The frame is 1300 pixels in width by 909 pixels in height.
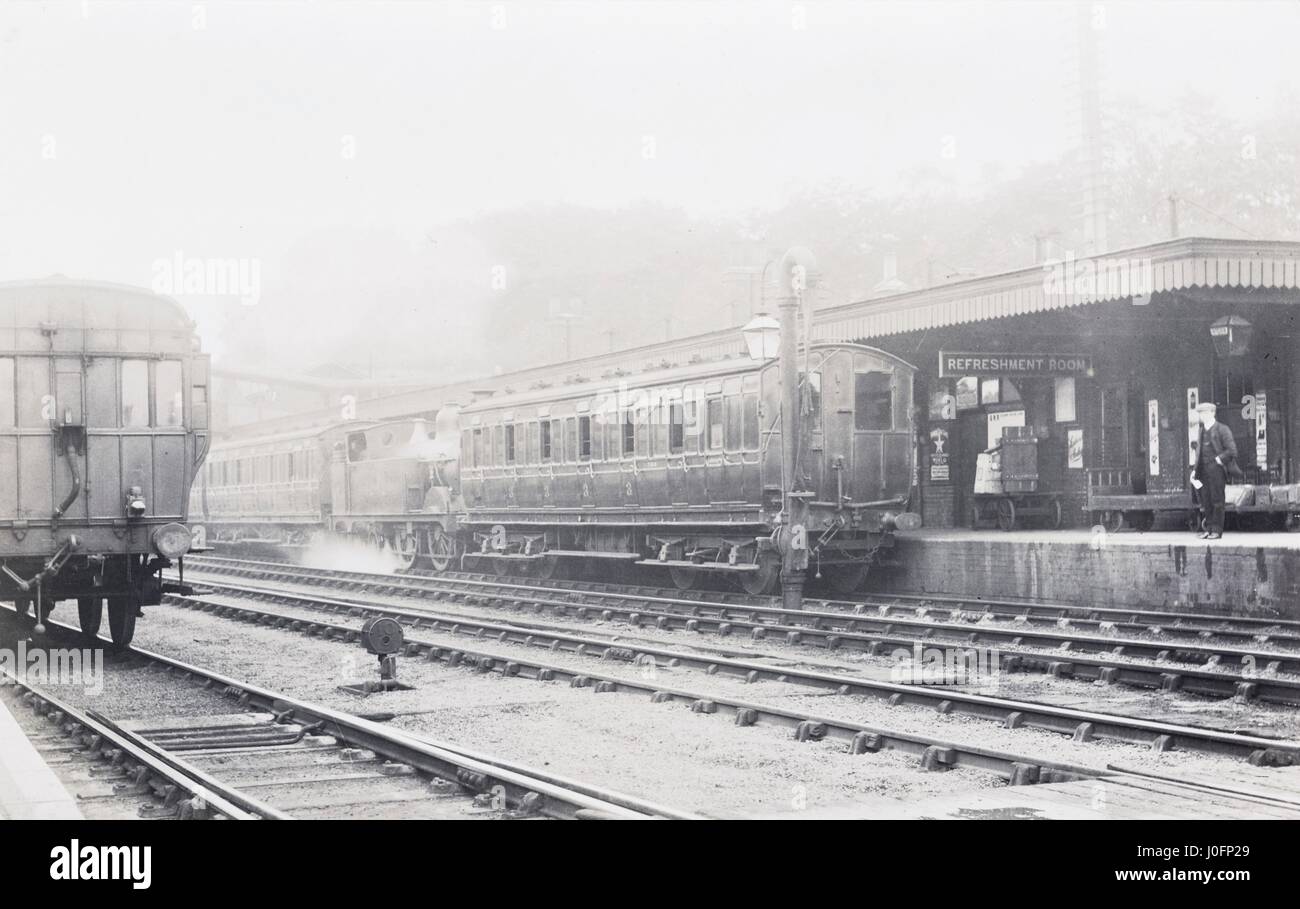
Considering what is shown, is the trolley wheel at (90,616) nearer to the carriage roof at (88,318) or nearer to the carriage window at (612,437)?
the carriage roof at (88,318)

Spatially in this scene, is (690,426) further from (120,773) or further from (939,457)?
(120,773)

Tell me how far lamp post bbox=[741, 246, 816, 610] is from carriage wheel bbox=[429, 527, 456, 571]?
1196cm

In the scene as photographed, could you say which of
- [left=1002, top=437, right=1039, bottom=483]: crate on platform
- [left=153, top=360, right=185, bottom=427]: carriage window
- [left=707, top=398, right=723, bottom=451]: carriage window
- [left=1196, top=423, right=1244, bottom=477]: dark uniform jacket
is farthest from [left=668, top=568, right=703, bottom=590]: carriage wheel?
[left=153, top=360, right=185, bottom=427]: carriage window

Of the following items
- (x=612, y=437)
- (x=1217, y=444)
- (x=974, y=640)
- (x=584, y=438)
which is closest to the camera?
(x=974, y=640)

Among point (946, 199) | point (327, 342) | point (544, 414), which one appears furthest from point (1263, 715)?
point (327, 342)

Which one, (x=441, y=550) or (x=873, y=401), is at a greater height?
(x=873, y=401)

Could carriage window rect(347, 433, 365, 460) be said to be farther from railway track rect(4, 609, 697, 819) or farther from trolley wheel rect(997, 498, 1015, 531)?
railway track rect(4, 609, 697, 819)

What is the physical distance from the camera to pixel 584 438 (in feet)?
76.7

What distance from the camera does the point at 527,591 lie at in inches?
876

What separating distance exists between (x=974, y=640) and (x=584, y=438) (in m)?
10.1

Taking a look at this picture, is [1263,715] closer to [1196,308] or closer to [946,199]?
[1196,308]

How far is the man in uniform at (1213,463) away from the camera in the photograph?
659 inches

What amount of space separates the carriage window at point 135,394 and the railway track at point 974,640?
21.2ft

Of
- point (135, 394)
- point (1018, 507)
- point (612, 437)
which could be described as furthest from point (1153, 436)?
point (135, 394)
